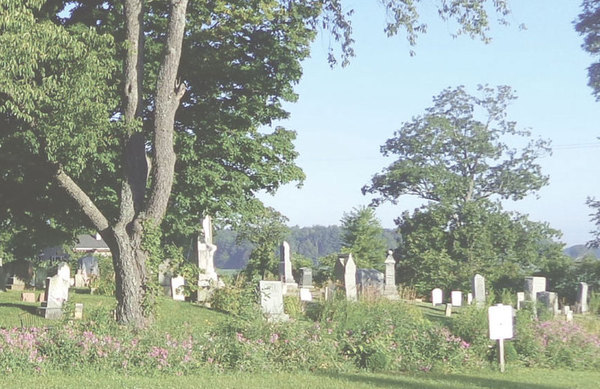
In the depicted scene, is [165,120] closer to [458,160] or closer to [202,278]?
[202,278]

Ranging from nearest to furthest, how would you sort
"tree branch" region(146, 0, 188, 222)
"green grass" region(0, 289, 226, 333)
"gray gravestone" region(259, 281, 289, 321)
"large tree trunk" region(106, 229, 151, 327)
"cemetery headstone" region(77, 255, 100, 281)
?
"large tree trunk" region(106, 229, 151, 327), "tree branch" region(146, 0, 188, 222), "gray gravestone" region(259, 281, 289, 321), "green grass" region(0, 289, 226, 333), "cemetery headstone" region(77, 255, 100, 281)

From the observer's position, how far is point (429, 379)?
10.8 meters

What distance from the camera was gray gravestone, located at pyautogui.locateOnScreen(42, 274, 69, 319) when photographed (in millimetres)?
17875

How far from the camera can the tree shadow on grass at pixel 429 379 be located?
10.1 m

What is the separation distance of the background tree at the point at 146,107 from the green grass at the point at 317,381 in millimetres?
3842

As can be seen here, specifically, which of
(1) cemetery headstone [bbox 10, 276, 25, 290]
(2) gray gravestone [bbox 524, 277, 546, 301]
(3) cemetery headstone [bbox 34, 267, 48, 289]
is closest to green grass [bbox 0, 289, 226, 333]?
(1) cemetery headstone [bbox 10, 276, 25, 290]

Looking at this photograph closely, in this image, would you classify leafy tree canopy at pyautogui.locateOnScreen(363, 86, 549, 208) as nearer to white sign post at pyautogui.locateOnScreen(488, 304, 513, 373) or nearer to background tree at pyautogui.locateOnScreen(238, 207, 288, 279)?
background tree at pyautogui.locateOnScreen(238, 207, 288, 279)

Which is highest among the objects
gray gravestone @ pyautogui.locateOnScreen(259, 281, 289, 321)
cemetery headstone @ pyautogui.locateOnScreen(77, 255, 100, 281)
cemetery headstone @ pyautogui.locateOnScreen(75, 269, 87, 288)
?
cemetery headstone @ pyautogui.locateOnScreen(77, 255, 100, 281)

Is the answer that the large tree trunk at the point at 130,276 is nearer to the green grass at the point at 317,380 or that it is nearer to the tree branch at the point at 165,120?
the tree branch at the point at 165,120

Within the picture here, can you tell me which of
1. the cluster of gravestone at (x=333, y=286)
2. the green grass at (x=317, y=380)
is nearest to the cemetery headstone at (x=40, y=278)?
the cluster of gravestone at (x=333, y=286)

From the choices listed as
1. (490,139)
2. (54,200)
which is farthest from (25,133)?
(490,139)

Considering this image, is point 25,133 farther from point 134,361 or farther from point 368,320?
point 368,320

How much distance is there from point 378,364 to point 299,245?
133 m

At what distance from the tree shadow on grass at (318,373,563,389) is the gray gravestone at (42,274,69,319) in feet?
31.9
